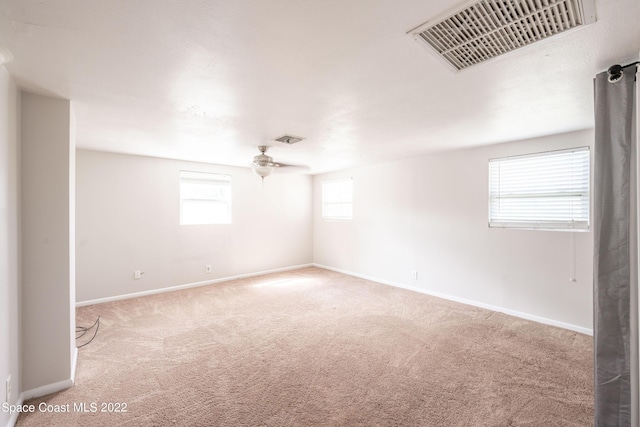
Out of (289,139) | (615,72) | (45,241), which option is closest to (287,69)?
(289,139)

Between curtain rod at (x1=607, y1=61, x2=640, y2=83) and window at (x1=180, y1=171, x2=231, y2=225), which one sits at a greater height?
curtain rod at (x1=607, y1=61, x2=640, y2=83)

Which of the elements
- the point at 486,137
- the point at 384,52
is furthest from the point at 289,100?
the point at 486,137

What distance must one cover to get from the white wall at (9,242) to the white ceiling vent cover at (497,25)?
8.19ft

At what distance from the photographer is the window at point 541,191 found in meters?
3.18

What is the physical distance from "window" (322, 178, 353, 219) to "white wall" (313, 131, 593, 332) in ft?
0.64

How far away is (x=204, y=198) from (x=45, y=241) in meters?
3.16

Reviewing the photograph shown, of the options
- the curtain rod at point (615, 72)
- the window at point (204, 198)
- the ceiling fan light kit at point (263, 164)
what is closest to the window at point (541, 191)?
the curtain rod at point (615, 72)

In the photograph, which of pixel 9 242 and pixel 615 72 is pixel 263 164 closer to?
pixel 9 242

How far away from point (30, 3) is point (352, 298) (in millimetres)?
4273

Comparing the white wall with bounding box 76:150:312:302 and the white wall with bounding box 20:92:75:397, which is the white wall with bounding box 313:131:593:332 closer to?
the white wall with bounding box 76:150:312:302

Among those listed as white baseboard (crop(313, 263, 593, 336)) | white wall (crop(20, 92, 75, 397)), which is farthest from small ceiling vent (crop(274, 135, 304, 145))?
white baseboard (crop(313, 263, 593, 336))

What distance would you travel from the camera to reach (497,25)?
1.36 meters

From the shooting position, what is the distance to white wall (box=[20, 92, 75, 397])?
2035mm

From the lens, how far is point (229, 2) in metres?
1.17
